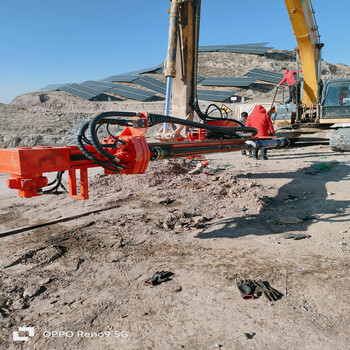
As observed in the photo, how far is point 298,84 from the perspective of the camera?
1151 centimetres

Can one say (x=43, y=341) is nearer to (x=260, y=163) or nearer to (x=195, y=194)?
(x=195, y=194)

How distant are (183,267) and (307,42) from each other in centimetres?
993

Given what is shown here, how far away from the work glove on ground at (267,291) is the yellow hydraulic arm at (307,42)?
977 centimetres

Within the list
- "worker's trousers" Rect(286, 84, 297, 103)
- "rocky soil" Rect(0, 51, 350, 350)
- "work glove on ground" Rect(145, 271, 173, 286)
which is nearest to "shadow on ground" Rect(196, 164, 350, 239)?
"rocky soil" Rect(0, 51, 350, 350)

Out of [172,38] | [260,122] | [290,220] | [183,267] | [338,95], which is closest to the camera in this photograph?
[183,267]

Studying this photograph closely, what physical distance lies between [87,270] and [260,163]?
A: 594cm

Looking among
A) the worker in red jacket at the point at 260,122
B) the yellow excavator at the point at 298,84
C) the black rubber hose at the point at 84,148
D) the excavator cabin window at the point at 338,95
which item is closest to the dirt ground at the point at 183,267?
the black rubber hose at the point at 84,148

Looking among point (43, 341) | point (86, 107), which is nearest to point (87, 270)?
point (43, 341)

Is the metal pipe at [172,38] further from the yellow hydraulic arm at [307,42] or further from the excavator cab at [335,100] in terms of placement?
the excavator cab at [335,100]

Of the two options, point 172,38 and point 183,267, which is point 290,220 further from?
point 172,38

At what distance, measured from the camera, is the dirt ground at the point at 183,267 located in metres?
2.39

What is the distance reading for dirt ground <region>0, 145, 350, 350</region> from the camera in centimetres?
239

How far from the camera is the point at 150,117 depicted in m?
3.85

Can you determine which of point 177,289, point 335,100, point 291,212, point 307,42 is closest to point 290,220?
point 291,212
